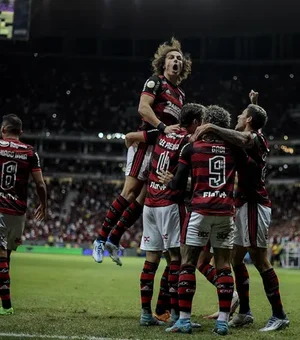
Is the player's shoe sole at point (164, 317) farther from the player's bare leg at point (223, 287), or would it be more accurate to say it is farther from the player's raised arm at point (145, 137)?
the player's raised arm at point (145, 137)

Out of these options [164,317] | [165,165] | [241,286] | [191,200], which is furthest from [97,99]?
[191,200]

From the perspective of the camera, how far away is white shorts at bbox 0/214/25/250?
25.5ft

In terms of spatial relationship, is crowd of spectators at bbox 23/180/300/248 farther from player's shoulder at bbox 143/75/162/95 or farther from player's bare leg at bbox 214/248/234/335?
player's bare leg at bbox 214/248/234/335

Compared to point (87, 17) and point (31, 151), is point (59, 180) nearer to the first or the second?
point (87, 17)

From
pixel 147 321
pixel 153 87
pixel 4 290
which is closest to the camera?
pixel 147 321

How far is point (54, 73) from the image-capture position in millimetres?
58969

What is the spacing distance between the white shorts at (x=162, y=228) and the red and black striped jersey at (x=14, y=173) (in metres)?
1.93

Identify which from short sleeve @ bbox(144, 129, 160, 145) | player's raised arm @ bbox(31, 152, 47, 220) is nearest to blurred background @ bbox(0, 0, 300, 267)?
player's raised arm @ bbox(31, 152, 47, 220)

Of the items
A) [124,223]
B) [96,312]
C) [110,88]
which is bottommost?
[96,312]

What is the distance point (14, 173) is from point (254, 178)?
3254mm

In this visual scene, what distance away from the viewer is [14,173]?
8.01m

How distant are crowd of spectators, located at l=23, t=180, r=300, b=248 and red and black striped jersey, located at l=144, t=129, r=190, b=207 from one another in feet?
119

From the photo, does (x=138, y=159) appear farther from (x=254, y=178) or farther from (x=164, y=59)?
(x=254, y=178)

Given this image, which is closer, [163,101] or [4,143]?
[163,101]
